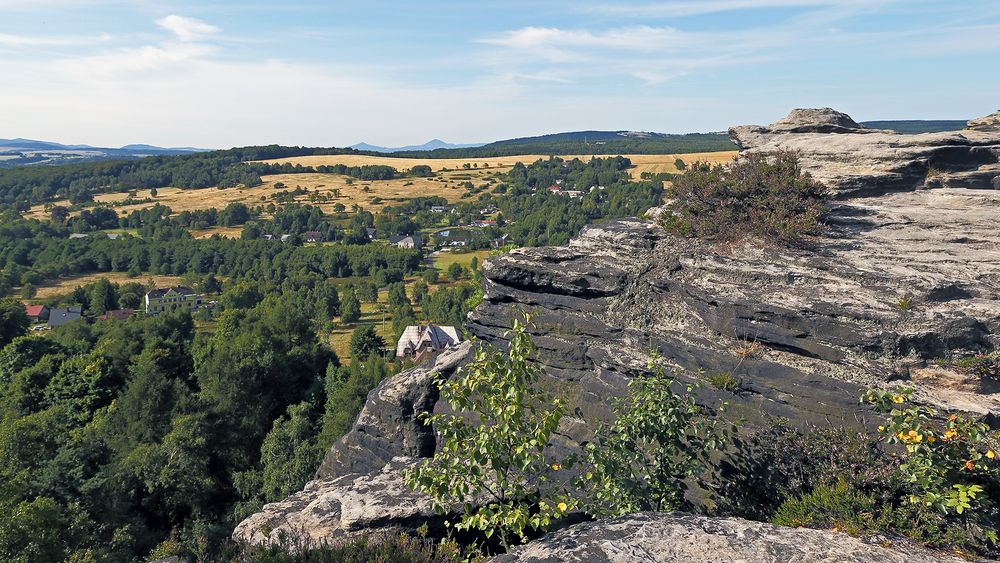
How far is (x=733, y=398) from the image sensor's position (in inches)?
495

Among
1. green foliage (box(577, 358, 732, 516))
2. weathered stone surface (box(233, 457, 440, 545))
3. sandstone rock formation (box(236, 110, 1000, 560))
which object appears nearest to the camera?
green foliage (box(577, 358, 732, 516))

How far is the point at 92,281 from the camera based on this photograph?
117 metres

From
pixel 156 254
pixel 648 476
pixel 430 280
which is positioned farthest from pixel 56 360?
pixel 156 254

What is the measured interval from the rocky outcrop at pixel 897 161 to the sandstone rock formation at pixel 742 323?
0.41 meters

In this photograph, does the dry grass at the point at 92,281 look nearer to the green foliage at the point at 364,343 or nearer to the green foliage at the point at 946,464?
the green foliage at the point at 364,343

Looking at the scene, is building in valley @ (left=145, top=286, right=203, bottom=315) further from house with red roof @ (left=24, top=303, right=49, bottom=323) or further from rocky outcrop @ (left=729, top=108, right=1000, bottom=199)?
rocky outcrop @ (left=729, top=108, right=1000, bottom=199)

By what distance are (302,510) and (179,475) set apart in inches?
692

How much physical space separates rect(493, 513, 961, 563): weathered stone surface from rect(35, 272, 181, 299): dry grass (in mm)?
128686

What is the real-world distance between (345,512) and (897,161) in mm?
24169

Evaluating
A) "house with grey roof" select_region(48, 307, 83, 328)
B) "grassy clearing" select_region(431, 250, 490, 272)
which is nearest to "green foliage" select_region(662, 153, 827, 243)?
"house with grey roof" select_region(48, 307, 83, 328)

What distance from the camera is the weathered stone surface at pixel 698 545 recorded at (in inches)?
310

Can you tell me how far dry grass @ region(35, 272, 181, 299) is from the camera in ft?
361

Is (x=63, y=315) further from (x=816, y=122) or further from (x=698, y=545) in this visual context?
(x=698, y=545)

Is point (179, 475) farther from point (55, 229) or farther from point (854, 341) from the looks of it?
point (55, 229)
